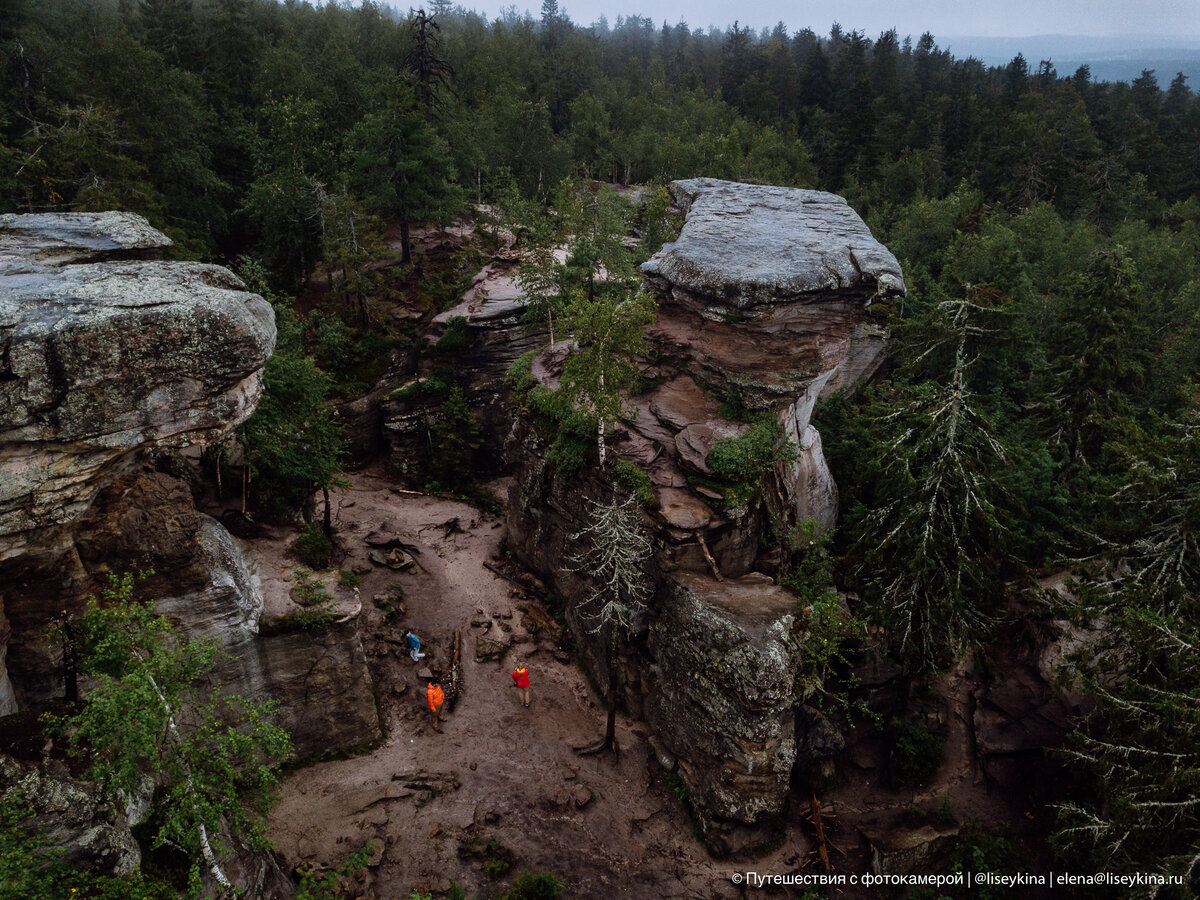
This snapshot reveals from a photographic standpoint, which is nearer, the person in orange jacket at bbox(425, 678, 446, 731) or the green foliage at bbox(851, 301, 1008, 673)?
the green foliage at bbox(851, 301, 1008, 673)

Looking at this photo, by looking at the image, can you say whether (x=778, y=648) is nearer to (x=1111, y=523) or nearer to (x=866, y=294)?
(x=1111, y=523)

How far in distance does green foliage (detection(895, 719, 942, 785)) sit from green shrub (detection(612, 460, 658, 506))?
1119 cm

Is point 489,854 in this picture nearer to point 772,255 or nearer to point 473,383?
point 772,255

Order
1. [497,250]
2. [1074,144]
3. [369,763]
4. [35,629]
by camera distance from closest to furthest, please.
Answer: [35,629] → [369,763] → [497,250] → [1074,144]

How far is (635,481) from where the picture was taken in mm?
22125

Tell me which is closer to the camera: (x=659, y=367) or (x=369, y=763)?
(x=369, y=763)

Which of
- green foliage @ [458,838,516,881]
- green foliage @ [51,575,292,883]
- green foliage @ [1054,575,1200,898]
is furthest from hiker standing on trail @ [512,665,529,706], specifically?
green foliage @ [1054,575,1200,898]

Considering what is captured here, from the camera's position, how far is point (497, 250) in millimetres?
44344

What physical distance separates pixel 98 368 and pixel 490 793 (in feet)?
52.6

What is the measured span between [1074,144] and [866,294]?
46680 millimetres

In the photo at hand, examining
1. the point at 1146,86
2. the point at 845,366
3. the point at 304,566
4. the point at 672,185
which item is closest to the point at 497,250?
the point at 672,185

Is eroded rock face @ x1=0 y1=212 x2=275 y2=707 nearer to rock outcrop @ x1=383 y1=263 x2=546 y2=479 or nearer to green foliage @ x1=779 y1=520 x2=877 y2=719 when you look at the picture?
green foliage @ x1=779 y1=520 x2=877 y2=719

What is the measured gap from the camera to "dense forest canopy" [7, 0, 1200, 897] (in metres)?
17.1

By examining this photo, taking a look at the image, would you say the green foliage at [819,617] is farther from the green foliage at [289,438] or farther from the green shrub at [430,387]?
the green shrub at [430,387]
